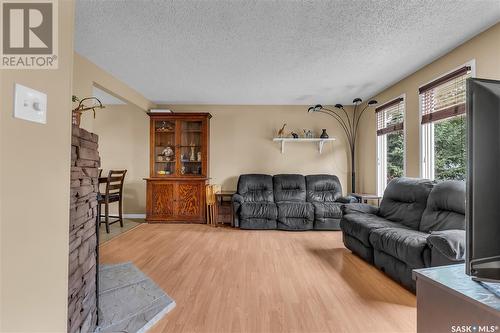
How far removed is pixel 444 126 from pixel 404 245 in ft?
5.84

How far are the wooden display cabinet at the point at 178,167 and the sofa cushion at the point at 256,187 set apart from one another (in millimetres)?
741

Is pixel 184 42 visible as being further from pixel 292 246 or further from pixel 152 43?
pixel 292 246

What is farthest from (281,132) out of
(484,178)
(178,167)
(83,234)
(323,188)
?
(484,178)

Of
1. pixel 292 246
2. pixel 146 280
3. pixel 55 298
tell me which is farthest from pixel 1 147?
pixel 292 246

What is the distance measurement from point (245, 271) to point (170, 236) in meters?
1.77

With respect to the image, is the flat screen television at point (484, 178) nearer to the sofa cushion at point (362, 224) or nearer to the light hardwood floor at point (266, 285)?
the light hardwood floor at point (266, 285)

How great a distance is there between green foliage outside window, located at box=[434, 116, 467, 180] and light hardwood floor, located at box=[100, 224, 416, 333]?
1490 millimetres

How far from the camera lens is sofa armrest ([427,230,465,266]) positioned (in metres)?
1.67

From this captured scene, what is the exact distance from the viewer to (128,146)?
515cm

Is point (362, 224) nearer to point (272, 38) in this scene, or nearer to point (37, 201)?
point (272, 38)

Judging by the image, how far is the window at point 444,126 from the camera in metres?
2.67

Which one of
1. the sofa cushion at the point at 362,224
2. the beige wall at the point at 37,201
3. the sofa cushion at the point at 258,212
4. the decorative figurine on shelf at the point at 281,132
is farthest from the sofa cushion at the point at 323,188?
the beige wall at the point at 37,201

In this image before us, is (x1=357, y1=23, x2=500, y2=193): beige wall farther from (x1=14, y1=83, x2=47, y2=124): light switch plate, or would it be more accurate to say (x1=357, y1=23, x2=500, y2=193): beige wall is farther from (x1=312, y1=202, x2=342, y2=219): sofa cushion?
(x1=14, y1=83, x2=47, y2=124): light switch plate

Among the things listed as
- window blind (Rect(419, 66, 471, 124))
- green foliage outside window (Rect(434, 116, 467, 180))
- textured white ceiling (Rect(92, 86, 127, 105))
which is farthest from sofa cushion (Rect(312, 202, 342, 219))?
textured white ceiling (Rect(92, 86, 127, 105))
